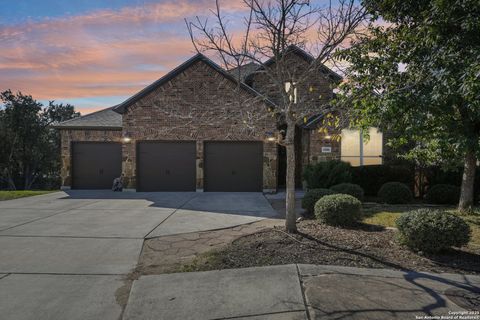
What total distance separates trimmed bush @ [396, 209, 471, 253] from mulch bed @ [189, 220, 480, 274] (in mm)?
189

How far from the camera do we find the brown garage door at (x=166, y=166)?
16641 mm

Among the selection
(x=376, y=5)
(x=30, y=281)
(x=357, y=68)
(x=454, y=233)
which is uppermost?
(x=376, y=5)

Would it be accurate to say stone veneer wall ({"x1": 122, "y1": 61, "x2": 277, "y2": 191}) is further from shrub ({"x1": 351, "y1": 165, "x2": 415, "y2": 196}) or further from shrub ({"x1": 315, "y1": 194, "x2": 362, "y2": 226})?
shrub ({"x1": 315, "y1": 194, "x2": 362, "y2": 226})

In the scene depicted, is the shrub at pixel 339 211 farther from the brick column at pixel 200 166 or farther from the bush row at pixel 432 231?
the brick column at pixel 200 166

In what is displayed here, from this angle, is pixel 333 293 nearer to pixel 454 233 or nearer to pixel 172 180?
pixel 454 233

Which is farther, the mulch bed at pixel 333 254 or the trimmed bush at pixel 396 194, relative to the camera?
the trimmed bush at pixel 396 194

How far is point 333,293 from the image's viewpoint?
158 inches

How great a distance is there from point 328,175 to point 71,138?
42.5 ft

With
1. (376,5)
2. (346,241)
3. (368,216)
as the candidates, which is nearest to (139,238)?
(346,241)

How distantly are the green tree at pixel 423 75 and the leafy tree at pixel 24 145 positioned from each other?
107 feet

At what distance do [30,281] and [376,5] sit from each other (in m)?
8.45

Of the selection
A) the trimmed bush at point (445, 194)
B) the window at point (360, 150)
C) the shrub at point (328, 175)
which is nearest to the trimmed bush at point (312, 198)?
the shrub at point (328, 175)

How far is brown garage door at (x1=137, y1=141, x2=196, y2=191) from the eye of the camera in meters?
16.6

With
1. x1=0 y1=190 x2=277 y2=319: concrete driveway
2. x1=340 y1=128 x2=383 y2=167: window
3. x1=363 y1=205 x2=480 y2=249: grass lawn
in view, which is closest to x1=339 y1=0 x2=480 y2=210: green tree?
x1=363 y1=205 x2=480 y2=249: grass lawn
